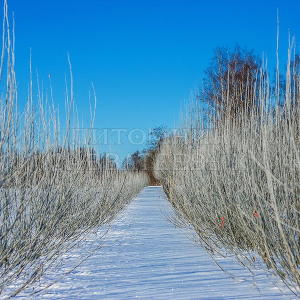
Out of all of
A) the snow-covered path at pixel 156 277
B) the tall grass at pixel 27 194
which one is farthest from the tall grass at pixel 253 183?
the tall grass at pixel 27 194

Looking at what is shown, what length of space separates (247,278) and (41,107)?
7.53 feet

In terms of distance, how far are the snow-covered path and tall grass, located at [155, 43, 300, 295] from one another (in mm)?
239

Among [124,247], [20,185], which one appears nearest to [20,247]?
[20,185]

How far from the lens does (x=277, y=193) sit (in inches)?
128

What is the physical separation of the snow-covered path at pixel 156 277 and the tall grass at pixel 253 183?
9.4 inches

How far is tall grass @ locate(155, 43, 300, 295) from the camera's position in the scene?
2750mm

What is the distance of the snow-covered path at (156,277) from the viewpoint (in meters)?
3.12

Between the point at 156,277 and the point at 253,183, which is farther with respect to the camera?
the point at 156,277

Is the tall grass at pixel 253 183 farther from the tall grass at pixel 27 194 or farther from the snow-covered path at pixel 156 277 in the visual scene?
the tall grass at pixel 27 194

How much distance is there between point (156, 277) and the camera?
369 centimetres

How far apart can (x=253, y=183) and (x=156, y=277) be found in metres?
1.45

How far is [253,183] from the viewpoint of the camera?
271 centimetres

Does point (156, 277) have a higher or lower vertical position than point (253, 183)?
lower

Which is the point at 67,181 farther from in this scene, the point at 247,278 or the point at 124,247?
the point at 247,278
